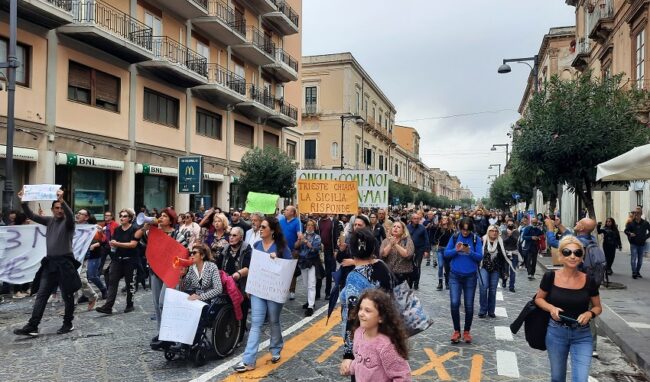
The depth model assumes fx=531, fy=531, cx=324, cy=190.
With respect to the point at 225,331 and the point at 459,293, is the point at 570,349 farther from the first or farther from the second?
the point at 225,331

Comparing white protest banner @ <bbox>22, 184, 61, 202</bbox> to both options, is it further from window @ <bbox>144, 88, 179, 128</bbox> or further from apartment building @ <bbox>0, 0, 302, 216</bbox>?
window @ <bbox>144, 88, 179, 128</bbox>

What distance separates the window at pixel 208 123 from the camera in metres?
24.7

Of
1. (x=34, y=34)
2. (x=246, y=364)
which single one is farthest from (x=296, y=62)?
(x=246, y=364)

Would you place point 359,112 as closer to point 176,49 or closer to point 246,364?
point 176,49

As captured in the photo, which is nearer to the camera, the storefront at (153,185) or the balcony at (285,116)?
the storefront at (153,185)

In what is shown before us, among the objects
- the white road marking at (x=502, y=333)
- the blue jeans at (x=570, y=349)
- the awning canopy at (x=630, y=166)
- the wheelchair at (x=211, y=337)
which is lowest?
the white road marking at (x=502, y=333)

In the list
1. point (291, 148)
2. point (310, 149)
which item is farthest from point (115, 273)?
point (310, 149)

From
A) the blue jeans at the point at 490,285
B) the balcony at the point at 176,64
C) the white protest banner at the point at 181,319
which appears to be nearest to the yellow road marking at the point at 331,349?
the white protest banner at the point at 181,319

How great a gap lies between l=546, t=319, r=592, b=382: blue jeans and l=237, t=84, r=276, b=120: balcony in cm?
2432

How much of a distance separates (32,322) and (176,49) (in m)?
17.1

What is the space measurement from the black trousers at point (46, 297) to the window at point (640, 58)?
19594 mm

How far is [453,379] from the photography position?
541cm

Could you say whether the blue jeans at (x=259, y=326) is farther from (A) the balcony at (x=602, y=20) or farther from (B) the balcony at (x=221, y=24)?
(A) the balcony at (x=602, y=20)

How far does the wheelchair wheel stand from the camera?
19.4 ft
